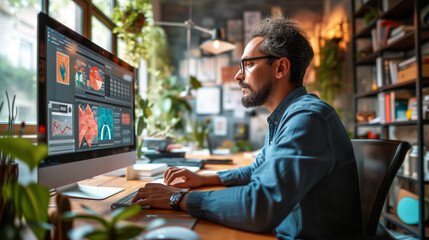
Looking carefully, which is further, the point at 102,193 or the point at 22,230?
the point at 102,193

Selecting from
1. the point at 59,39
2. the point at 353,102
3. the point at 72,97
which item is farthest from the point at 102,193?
the point at 353,102

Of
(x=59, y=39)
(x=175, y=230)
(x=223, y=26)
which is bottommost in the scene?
(x=175, y=230)

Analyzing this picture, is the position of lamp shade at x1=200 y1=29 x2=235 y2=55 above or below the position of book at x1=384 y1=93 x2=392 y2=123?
→ above

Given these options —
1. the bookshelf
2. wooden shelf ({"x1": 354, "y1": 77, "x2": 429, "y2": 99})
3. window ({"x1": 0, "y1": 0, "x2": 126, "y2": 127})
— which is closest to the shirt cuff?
window ({"x1": 0, "y1": 0, "x2": 126, "y2": 127})

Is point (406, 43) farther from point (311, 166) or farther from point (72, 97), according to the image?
point (72, 97)

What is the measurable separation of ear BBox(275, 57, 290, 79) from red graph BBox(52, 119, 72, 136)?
0.79 metres

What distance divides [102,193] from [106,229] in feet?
2.19

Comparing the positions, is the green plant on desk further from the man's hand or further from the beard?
the beard

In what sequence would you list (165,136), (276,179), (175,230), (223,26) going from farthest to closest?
(223,26) < (165,136) < (276,179) < (175,230)

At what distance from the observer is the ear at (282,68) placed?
1.07 metres

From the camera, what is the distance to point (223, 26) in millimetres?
3852

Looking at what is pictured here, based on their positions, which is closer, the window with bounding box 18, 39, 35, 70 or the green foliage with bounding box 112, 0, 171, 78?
the window with bounding box 18, 39, 35, 70

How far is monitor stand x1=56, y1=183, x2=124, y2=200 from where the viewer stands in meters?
0.91

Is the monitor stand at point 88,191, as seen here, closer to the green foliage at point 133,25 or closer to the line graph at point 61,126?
the line graph at point 61,126
